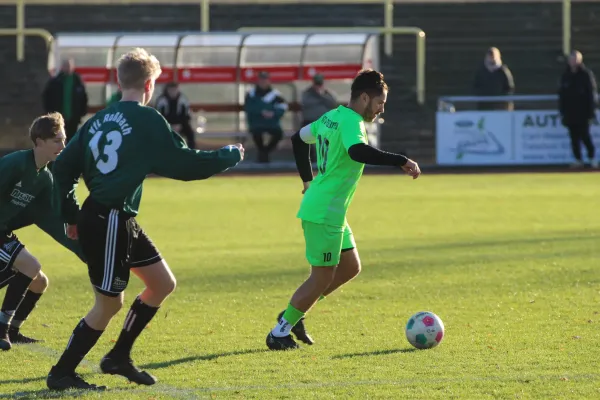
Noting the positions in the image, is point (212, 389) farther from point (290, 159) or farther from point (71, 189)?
point (290, 159)

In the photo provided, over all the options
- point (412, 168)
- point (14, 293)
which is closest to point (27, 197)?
point (14, 293)

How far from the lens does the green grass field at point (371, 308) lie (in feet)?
21.0

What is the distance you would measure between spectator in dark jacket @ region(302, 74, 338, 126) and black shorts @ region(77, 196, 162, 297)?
19.1 metres

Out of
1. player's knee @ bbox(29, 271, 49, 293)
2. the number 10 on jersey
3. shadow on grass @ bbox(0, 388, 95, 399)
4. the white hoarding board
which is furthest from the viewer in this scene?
the white hoarding board

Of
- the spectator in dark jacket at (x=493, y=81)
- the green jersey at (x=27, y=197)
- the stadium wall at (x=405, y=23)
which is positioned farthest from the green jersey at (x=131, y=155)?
the stadium wall at (x=405, y=23)

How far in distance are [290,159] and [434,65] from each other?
202 inches

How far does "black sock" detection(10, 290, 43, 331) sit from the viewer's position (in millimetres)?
7996

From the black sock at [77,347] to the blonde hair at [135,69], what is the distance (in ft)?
3.97

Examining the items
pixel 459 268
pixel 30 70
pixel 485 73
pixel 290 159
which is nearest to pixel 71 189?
pixel 459 268

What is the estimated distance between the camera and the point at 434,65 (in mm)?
31500

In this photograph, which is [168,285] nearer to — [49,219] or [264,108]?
[49,219]

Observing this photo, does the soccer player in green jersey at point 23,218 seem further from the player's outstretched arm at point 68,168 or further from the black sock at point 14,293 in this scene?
the player's outstretched arm at point 68,168

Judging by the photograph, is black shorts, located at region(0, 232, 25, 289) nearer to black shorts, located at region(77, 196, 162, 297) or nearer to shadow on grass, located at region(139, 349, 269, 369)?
shadow on grass, located at region(139, 349, 269, 369)

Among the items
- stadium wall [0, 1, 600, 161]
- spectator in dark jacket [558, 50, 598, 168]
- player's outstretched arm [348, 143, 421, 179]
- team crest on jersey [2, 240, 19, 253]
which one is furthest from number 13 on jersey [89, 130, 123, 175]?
stadium wall [0, 1, 600, 161]
